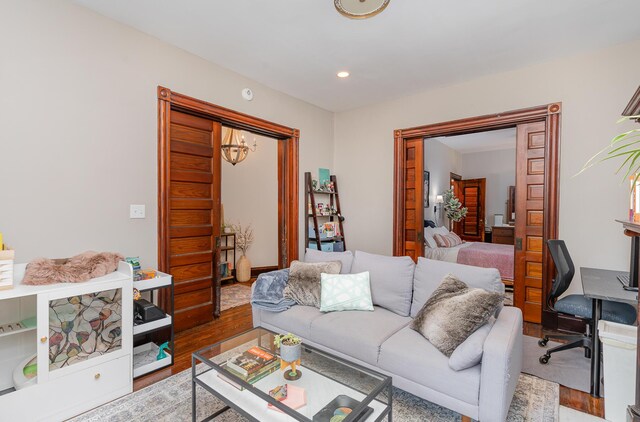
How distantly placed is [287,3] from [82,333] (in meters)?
2.75

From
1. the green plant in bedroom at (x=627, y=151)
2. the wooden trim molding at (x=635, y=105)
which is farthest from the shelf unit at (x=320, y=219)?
the wooden trim molding at (x=635, y=105)

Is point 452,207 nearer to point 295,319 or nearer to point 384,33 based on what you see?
point 384,33

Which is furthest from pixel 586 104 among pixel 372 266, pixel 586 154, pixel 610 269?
pixel 372 266

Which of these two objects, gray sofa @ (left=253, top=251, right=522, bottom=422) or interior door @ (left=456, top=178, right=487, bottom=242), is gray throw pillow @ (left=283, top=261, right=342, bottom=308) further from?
interior door @ (left=456, top=178, right=487, bottom=242)

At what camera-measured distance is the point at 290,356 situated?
1735mm

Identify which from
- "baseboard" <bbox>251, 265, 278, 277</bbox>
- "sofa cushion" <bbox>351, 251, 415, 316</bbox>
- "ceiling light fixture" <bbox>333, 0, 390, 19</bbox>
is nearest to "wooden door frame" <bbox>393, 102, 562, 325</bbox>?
"sofa cushion" <bbox>351, 251, 415, 316</bbox>

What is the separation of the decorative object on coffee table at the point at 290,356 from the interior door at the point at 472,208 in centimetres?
717

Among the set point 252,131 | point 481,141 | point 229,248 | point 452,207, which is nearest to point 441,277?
point 252,131

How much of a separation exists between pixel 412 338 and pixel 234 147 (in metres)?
3.92

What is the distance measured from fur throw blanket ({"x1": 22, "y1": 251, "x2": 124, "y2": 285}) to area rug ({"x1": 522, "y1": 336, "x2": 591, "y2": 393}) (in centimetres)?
330

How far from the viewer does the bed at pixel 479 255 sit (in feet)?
15.6

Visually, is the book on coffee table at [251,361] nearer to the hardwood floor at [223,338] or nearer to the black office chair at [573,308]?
the hardwood floor at [223,338]

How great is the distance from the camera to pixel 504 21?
8.38 ft

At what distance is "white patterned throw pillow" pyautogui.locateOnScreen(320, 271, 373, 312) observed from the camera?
254 cm
